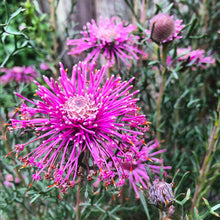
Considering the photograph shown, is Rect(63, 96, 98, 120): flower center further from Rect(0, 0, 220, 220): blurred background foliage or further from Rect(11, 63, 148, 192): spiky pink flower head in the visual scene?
Rect(0, 0, 220, 220): blurred background foliage

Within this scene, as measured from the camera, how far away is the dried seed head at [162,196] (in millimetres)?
610

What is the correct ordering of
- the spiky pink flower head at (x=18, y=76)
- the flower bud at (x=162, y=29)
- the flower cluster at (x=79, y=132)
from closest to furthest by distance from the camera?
the flower cluster at (x=79, y=132) → the flower bud at (x=162, y=29) → the spiky pink flower head at (x=18, y=76)

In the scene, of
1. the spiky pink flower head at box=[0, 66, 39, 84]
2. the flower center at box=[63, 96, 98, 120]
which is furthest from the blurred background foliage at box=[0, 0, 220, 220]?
the flower center at box=[63, 96, 98, 120]

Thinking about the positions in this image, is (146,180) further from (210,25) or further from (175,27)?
(210,25)

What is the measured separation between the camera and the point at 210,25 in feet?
4.43

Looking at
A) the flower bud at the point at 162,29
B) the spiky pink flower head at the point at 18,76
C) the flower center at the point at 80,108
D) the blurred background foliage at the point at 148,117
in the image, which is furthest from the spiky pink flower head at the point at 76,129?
the spiky pink flower head at the point at 18,76

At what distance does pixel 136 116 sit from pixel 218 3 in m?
1.05

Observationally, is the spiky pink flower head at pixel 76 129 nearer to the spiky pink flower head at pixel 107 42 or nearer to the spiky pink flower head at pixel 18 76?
the spiky pink flower head at pixel 107 42

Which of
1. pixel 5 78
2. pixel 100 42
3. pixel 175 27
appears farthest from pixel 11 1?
pixel 175 27

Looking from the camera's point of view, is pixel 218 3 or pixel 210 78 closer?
pixel 218 3

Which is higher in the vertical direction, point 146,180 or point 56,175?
point 56,175

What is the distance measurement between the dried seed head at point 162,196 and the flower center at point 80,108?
23 centimetres

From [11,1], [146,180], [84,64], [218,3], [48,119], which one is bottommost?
[146,180]

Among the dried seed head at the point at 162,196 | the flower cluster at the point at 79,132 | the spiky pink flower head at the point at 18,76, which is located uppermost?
the spiky pink flower head at the point at 18,76
